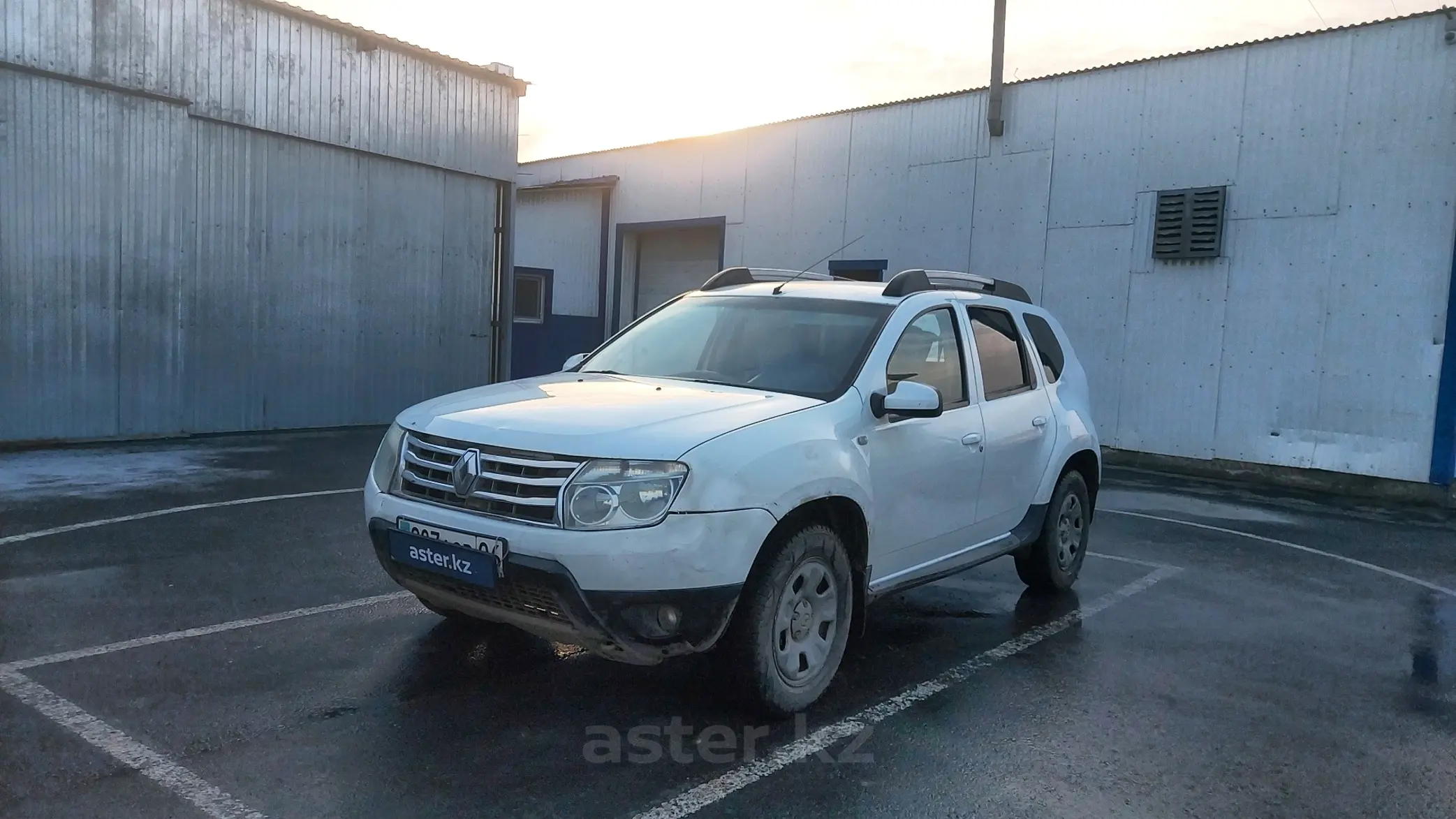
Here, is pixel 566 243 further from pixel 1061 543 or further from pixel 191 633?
pixel 191 633

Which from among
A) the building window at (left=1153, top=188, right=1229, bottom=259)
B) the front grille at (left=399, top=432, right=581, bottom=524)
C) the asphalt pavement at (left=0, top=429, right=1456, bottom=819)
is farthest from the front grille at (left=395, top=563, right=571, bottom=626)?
the building window at (left=1153, top=188, right=1229, bottom=259)

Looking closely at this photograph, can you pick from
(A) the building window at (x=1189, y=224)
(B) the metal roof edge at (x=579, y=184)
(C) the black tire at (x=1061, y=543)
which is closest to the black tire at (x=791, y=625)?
(C) the black tire at (x=1061, y=543)

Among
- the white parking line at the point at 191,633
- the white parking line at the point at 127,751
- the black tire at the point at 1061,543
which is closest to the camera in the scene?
the white parking line at the point at 127,751

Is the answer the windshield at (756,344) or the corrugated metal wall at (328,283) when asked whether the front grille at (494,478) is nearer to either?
the windshield at (756,344)

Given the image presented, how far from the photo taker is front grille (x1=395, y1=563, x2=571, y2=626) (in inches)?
151

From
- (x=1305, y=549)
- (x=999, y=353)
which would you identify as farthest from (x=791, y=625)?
(x=1305, y=549)

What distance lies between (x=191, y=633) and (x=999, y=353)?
14.3 ft

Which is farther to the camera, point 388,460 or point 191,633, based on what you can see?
point 191,633

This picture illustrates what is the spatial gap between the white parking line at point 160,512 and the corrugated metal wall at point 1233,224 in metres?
10.6

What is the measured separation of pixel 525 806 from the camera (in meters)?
3.43

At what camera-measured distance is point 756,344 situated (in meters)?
5.19

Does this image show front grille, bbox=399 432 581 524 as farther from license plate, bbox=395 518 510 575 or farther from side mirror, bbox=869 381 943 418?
side mirror, bbox=869 381 943 418

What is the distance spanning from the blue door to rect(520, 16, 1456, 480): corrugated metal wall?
21.6ft

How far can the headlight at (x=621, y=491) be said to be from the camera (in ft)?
12.5
